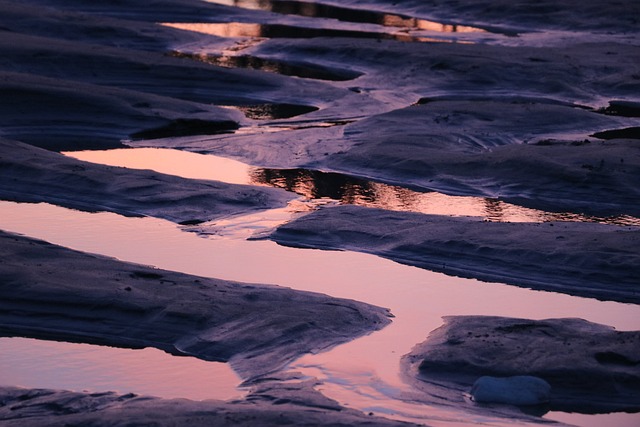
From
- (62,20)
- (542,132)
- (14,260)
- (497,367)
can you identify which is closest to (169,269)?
(14,260)

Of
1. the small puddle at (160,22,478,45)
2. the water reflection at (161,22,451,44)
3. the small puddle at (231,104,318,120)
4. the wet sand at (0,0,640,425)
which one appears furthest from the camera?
the water reflection at (161,22,451,44)

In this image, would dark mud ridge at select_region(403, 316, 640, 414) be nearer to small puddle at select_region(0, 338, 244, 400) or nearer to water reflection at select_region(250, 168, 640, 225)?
small puddle at select_region(0, 338, 244, 400)

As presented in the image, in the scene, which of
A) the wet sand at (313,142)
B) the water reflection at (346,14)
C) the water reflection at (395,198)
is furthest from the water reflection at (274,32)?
the water reflection at (395,198)

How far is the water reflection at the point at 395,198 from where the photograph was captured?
9922 millimetres

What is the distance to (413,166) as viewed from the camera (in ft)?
36.9

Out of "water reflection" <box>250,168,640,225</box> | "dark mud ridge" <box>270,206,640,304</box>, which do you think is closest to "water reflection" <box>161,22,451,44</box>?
"water reflection" <box>250,168,640,225</box>

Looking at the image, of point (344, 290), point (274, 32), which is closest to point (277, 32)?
point (274, 32)

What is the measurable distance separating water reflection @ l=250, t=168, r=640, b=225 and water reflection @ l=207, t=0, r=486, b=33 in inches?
436

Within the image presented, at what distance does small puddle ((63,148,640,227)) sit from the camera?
997cm

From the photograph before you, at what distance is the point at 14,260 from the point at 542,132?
21.9 feet

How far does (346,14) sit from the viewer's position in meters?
24.3

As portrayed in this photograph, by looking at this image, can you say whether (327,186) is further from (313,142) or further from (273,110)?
(273,110)

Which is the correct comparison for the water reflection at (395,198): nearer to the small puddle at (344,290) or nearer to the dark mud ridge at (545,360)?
the small puddle at (344,290)

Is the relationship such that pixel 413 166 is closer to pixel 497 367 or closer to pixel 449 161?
pixel 449 161
